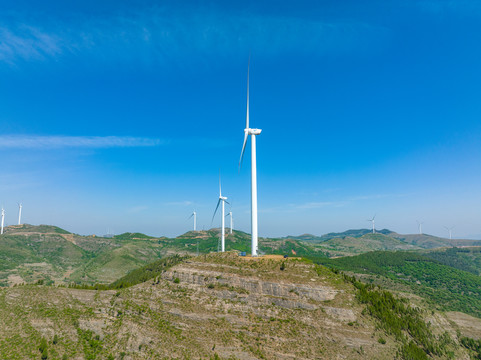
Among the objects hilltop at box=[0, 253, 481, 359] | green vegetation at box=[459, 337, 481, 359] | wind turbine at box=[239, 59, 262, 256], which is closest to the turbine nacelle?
wind turbine at box=[239, 59, 262, 256]

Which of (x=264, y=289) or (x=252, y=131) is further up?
(x=252, y=131)

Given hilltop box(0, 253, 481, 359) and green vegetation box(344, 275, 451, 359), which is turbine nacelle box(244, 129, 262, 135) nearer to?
hilltop box(0, 253, 481, 359)

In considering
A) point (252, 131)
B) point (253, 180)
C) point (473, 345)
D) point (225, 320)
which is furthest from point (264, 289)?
point (473, 345)

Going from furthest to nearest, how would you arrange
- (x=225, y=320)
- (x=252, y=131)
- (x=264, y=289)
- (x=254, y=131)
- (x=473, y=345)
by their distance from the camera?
(x=254, y=131)
(x=252, y=131)
(x=473, y=345)
(x=264, y=289)
(x=225, y=320)

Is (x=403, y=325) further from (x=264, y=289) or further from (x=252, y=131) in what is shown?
(x=252, y=131)

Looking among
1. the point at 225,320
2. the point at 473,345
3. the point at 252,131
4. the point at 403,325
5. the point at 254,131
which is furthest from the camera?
the point at 254,131

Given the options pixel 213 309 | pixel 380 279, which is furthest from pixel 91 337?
pixel 380 279

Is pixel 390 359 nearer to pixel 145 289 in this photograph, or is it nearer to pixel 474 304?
pixel 145 289

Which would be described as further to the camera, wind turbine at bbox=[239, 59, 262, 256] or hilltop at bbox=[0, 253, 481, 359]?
wind turbine at bbox=[239, 59, 262, 256]
